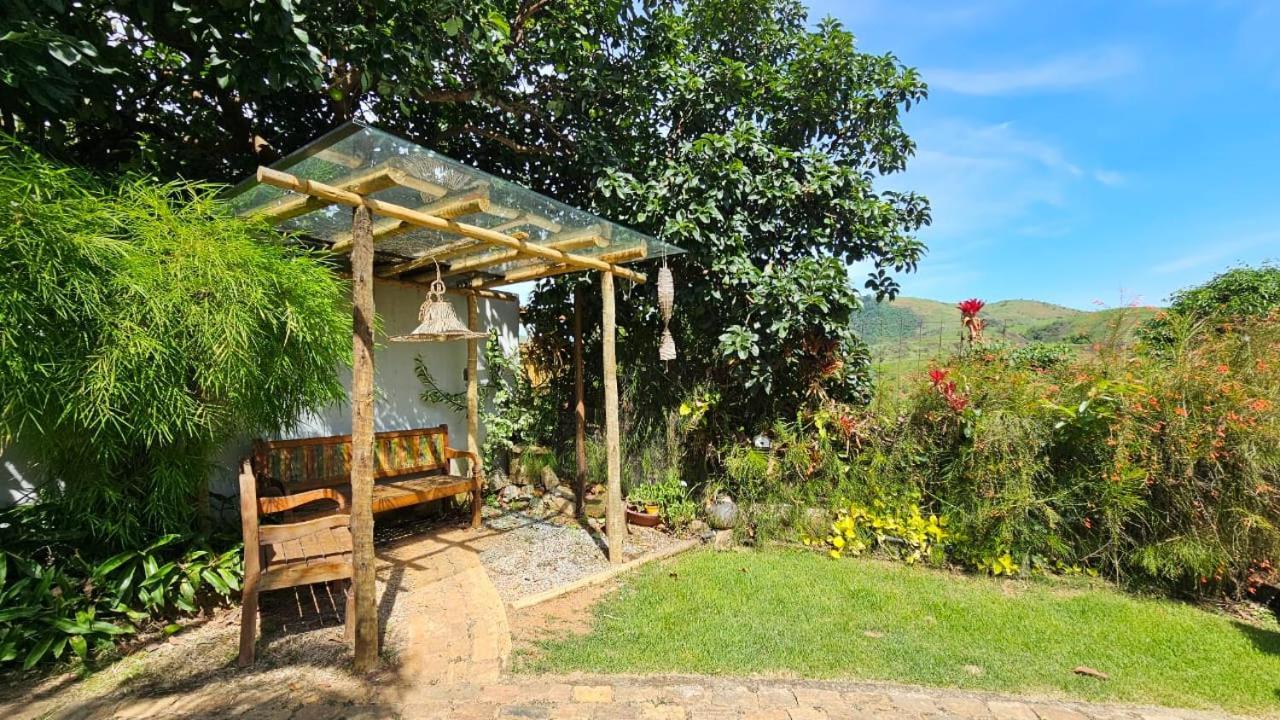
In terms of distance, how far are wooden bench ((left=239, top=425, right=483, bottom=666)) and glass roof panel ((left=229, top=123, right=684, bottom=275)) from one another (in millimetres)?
1525

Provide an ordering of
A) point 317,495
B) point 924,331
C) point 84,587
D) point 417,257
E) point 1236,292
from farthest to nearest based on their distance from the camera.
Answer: point 1236,292
point 924,331
point 417,257
point 317,495
point 84,587

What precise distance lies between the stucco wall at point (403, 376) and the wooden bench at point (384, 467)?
0.17 meters

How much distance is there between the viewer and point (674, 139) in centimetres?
563

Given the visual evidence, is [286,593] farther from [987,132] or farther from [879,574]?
[987,132]

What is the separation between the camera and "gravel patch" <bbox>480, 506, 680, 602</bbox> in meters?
3.75

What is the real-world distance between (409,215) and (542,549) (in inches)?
110

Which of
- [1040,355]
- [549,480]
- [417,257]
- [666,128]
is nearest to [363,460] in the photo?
[417,257]

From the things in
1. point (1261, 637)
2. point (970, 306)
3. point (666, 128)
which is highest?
point (666, 128)

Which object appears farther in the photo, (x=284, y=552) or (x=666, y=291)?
(x=666, y=291)

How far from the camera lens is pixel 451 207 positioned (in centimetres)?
301

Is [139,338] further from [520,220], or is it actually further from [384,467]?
[384,467]

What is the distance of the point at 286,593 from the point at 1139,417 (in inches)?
228

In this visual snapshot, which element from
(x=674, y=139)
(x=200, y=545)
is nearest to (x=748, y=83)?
(x=674, y=139)

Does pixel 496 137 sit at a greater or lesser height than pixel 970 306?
greater
